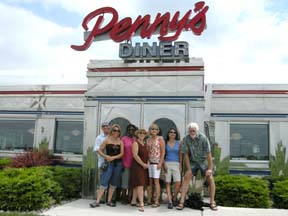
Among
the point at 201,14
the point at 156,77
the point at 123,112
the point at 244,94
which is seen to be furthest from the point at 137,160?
the point at 244,94

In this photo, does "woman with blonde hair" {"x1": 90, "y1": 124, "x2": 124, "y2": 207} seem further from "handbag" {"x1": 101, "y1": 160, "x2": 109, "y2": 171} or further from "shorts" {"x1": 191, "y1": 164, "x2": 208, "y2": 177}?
"shorts" {"x1": 191, "y1": 164, "x2": 208, "y2": 177}

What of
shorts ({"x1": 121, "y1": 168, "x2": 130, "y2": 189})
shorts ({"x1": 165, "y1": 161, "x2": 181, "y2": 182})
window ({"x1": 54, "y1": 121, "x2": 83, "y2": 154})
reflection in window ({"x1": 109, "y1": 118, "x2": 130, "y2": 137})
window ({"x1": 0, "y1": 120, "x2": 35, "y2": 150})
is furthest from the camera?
window ({"x1": 0, "y1": 120, "x2": 35, "y2": 150})

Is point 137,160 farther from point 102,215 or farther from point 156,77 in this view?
point 156,77

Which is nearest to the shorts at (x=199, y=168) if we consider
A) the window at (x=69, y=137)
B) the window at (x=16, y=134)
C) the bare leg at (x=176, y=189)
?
the bare leg at (x=176, y=189)

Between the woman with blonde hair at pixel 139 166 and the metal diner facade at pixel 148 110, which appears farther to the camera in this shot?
the metal diner facade at pixel 148 110

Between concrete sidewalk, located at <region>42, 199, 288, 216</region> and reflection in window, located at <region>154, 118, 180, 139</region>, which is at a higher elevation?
reflection in window, located at <region>154, 118, 180, 139</region>

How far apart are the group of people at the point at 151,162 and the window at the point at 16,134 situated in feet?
22.0

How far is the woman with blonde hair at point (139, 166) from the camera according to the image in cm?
690

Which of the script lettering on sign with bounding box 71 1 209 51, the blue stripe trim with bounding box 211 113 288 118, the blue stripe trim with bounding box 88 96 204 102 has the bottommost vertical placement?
the blue stripe trim with bounding box 211 113 288 118

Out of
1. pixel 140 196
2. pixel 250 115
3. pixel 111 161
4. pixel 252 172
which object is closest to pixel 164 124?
pixel 111 161

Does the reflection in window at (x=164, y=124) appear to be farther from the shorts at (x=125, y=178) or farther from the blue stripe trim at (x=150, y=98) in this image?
the shorts at (x=125, y=178)

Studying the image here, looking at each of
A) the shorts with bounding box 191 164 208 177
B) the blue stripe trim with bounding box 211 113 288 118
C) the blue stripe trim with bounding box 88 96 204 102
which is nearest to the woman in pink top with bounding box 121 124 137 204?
the blue stripe trim with bounding box 88 96 204 102

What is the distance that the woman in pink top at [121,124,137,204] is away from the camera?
7164 mm

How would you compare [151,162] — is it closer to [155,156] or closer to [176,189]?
[155,156]
